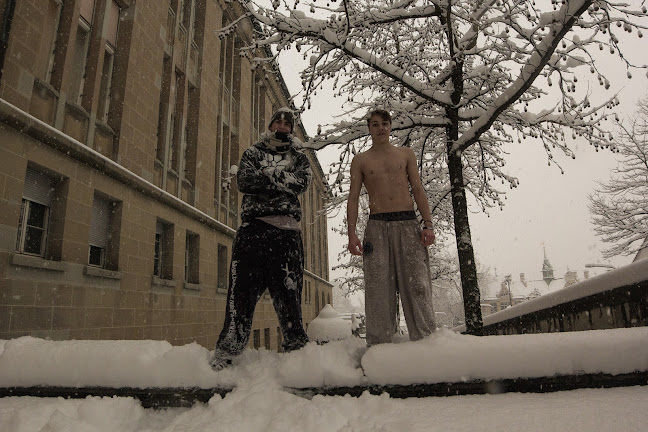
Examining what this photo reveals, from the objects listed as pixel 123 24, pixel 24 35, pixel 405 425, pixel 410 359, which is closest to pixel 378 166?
pixel 410 359

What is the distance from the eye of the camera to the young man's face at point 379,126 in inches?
132

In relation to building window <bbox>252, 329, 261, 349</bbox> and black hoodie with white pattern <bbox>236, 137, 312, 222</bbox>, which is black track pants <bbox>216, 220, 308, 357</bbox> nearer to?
black hoodie with white pattern <bbox>236, 137, 312, 222</bbox>

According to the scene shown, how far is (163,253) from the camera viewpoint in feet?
34.8

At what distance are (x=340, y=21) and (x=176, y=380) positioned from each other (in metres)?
4.53

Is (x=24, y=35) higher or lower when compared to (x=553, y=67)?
higher

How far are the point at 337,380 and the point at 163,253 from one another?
9282 millimetres

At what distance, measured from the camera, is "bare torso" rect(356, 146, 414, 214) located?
3217mm

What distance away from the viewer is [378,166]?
3.33m

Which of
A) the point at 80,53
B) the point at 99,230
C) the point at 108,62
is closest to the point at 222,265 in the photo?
the point at 99,230

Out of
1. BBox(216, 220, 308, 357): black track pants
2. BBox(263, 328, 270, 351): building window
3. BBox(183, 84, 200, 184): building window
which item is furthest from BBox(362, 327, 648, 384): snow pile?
BBox(263, 328, 270, 351): building window

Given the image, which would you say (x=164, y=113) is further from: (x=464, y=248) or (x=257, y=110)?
(x=257, y=110)

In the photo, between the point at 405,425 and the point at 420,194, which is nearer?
the point at 405,425

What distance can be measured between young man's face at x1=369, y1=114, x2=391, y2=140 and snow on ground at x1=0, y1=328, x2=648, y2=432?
1727mm

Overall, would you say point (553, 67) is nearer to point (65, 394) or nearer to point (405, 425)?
point (405, 425)
